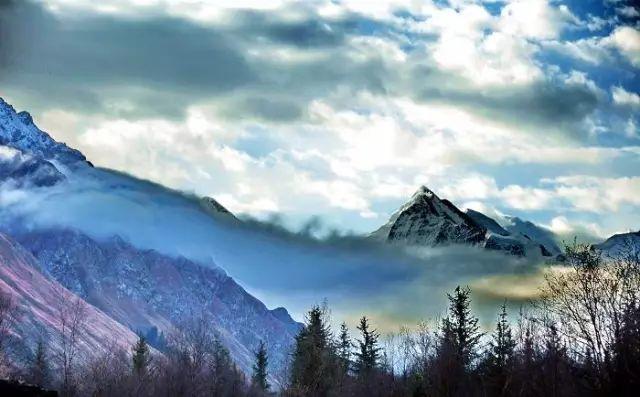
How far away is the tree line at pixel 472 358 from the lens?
47312 millimetres

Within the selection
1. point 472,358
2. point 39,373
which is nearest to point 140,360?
point 39,373

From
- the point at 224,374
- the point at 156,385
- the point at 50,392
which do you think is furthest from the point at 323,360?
the point at 50,392

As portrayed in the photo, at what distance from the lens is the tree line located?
4731cm

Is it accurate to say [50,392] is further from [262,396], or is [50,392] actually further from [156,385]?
[262,396]

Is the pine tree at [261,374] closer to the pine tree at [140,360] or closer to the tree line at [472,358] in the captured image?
the tree line at [472,358]

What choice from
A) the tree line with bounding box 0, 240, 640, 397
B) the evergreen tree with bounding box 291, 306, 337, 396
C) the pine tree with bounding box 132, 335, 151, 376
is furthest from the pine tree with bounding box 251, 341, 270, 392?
the evergreen tree with bounding box 291, 306, 337, 396

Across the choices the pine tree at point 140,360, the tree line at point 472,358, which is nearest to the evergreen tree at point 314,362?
the tree line at point 472,358

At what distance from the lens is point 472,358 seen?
86.9 meters

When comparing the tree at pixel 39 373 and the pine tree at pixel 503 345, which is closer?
the pine tree at pixel 503 345

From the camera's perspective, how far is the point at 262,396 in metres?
125

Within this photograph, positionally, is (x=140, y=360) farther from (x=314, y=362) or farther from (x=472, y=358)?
(x=472, y=358)

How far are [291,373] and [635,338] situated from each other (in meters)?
69.9

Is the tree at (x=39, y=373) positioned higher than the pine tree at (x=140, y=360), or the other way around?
the pine tree at (x=140, y=360)

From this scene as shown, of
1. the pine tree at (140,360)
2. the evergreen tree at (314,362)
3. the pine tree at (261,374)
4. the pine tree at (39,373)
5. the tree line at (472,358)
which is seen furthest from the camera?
the pine tree at (261,374)
